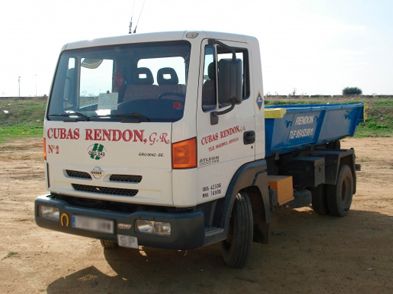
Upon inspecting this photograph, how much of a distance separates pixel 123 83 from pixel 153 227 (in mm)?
1513

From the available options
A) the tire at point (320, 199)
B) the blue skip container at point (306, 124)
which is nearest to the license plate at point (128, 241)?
the blue skip container at point (306, 124)

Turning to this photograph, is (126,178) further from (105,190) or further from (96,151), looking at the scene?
(96,151)

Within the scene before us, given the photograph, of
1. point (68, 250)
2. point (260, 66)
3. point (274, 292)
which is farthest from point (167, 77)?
point (68, 250)

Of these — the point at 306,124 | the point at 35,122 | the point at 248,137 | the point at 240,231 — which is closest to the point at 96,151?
the point at 248,137

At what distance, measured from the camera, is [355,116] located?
9.88 m

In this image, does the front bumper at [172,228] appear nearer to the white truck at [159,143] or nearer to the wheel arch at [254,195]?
the white truck at [159,143]

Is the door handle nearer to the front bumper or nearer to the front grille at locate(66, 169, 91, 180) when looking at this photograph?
the front bumper

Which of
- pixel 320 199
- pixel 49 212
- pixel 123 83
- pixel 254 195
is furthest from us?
pixel 320 199

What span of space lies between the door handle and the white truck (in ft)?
0.04

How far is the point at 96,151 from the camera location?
507 cm

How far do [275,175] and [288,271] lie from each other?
5.77ft

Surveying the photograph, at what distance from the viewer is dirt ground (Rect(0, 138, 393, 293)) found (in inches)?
209

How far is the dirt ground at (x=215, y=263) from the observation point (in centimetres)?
530

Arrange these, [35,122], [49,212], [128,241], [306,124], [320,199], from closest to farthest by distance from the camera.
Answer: [128,241]
[49,212]
[306,124]
[320,199]
[35,122]
